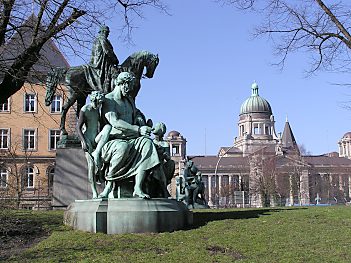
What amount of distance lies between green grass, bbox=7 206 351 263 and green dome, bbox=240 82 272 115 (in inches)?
5404

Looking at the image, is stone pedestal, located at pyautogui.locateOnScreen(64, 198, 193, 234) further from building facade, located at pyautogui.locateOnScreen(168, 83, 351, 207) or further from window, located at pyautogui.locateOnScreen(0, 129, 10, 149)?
window, located at pyautogui.locateOnScreen(0, 129, 10, 149)

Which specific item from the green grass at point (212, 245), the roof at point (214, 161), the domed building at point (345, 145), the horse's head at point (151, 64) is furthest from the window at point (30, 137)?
the domed building at point (345, 145)

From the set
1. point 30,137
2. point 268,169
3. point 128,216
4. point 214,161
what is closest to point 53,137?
point 30,137

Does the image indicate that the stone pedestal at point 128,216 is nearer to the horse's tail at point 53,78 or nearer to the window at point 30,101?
the horse's tail at point 53,78

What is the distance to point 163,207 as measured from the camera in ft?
32.1

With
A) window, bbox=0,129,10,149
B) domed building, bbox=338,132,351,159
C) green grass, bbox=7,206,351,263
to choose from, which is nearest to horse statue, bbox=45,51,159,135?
green grass, bbox=7,206,351,263

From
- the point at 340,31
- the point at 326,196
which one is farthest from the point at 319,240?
the point at 326,196

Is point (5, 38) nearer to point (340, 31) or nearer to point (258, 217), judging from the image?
point (258, 217)

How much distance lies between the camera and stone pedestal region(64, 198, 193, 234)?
9.44 metres

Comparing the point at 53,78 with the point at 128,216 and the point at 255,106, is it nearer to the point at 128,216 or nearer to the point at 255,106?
the point at 128,216

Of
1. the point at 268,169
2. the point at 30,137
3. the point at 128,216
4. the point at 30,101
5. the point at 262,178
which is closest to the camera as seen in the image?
the point at 128,216

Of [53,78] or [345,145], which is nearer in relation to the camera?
[53,78]

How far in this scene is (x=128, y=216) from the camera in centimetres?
943

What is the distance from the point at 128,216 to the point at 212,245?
168 cm
